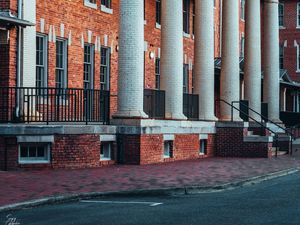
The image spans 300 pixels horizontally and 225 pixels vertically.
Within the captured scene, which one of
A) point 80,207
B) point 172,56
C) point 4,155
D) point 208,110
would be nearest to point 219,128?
point 208,110

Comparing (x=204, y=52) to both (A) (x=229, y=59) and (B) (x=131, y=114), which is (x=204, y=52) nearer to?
(A) (x=229, y=59)

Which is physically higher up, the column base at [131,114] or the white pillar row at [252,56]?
the white pillar row at [252,56]

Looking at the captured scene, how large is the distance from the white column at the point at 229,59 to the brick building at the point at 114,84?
0.04 meters

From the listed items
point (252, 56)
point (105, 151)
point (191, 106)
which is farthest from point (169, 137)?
point (252, 56)

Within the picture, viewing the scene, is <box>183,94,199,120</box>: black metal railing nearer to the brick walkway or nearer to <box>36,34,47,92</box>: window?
the brick walkway

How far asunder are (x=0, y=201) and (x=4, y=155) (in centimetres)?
635

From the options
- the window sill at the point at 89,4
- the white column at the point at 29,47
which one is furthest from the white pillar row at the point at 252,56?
the white column at the point at 29,47

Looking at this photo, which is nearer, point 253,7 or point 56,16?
point 56,16

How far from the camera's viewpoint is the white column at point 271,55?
115ft

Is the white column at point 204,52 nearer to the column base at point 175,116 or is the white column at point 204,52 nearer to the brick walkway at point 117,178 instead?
the column base at point 175,116

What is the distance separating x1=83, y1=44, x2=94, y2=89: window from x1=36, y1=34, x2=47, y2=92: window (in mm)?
2718

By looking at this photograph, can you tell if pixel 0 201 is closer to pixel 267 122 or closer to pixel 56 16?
pixel 56 16

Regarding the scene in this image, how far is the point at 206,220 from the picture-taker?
1084 centimetres

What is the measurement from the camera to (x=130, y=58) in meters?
21.8
